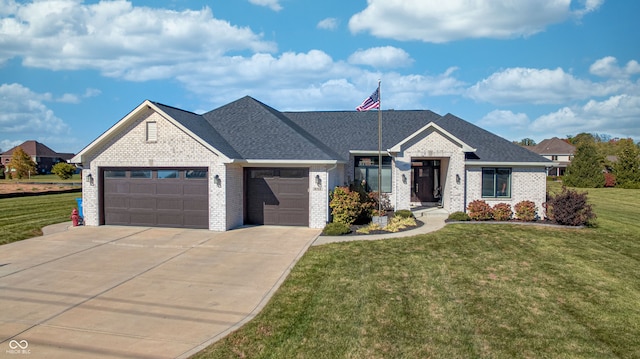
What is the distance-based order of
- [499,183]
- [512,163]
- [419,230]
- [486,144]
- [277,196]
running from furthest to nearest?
1. [486,144]
2. [499,183]
3. [512,163]
4. [277,196]
5. [419,230]

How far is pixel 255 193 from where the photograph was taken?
58.5ft

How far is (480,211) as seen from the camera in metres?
19.0

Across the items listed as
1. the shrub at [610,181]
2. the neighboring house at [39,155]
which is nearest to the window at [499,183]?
the shrub at [610,181]

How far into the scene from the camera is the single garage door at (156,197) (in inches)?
656

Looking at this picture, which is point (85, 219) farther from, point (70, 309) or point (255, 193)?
point (70, 309)

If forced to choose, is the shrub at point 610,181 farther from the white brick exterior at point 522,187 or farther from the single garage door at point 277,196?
the single garage door at point 277,196

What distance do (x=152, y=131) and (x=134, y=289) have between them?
363 inches

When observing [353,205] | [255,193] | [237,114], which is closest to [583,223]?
[353,205]

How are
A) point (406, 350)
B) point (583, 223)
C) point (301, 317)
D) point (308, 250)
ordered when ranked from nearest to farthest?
point (406, 350) → point (301, 317) → point (308, 250) → point (583, 223)

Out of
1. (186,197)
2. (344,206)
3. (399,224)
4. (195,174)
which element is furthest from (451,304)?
(186,197)

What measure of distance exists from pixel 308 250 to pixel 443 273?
440 centimetres

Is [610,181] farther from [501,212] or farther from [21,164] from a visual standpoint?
[21,164]

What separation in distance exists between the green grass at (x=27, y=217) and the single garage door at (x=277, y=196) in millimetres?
8565

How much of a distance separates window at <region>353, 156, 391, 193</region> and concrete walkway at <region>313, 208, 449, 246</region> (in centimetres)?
254
